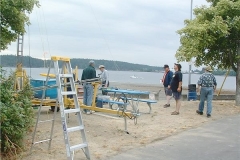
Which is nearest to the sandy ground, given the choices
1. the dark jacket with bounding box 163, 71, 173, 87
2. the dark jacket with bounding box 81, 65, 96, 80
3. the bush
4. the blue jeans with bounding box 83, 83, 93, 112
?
the bush

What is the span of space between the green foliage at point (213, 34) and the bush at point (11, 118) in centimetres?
892

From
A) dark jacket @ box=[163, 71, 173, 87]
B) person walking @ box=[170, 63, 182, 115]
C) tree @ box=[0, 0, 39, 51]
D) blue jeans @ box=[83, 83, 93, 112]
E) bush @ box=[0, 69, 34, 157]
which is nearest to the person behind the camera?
bush @ box=[0, 69, 34, 157]

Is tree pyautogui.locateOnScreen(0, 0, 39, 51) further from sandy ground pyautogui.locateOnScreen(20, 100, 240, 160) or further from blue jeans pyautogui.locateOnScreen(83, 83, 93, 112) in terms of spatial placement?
blue jeans pyautogui.locateOnScreen(83, 83, 93, 112)

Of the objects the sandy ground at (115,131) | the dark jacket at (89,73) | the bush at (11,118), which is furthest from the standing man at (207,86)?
the bush at (11,118)

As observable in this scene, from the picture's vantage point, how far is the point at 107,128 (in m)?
9.40

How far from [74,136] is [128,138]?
123 centimetres

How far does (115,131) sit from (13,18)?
3.73 m

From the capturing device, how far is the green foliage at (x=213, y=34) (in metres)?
14.1

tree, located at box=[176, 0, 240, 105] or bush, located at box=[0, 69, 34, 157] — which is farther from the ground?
tree, located at box=[176, 0, 240, 105]

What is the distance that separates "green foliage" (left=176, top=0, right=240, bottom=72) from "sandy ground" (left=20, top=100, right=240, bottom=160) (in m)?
2.62

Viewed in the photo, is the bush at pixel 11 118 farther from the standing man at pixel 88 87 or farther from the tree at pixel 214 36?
the tree at pixel 214 36

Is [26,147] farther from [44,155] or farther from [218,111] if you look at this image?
[218,111]

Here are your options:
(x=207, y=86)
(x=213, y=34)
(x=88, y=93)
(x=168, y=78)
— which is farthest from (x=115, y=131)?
(x=213, y=34)

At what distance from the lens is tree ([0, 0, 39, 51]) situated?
8.61 meters
